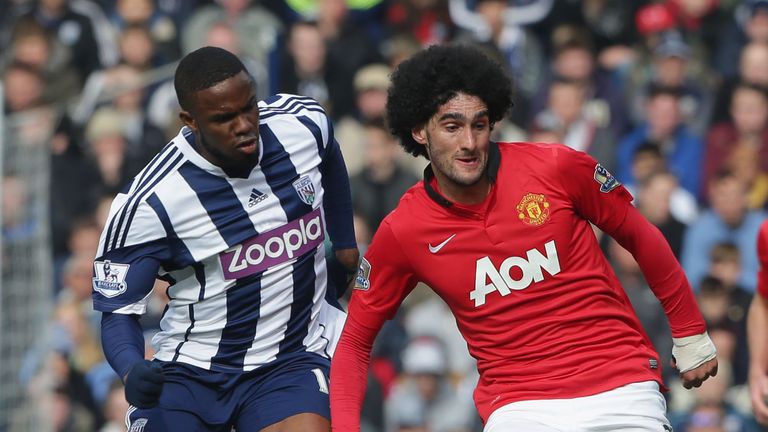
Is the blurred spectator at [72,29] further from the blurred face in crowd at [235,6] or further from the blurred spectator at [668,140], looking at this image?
the blurred spectator at [668,140]

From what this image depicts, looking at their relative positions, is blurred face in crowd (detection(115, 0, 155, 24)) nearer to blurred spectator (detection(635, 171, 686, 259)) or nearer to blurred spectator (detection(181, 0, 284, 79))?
blurred spectator (detection(181, 0, 284, 79))

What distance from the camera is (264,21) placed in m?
10.4

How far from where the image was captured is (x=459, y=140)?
189 inches

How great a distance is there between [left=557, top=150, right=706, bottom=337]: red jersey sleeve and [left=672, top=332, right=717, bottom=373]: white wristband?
0.03 metres

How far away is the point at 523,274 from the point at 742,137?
4882 millimetres

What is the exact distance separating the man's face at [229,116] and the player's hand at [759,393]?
93.7 inches

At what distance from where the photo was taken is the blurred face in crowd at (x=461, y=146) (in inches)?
188

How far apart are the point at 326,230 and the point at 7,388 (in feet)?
17.2

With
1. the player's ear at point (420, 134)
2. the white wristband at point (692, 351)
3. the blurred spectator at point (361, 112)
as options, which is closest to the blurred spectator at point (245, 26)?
→ the blurred spectator at point (361, 112)

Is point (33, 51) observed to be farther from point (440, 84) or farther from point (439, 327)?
point (440, 84)

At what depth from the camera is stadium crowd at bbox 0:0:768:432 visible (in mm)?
8984

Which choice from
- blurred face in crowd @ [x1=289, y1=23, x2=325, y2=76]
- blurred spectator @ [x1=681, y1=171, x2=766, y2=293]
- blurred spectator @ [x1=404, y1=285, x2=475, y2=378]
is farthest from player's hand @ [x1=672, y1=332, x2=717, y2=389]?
blurred face in crowd @ [x1=289, y1=23, x2=325, y2=76]

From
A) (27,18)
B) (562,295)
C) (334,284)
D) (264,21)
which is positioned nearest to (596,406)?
(562,295)

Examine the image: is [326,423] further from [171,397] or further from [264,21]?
[264,21]
